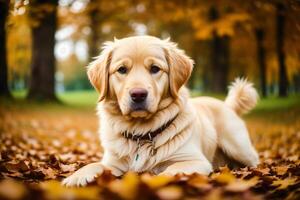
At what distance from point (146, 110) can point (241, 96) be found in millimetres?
2465

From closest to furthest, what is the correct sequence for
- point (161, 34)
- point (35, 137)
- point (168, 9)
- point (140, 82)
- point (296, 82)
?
1. point (140, 82)
2. point (35, 137)
3. point (168, 9)
4. point (161, 34)
5. point (296, 82)

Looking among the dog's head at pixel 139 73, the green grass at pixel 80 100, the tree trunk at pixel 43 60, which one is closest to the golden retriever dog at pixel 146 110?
the dog's head at pixel 139 73

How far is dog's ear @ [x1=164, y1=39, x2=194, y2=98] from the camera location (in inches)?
182

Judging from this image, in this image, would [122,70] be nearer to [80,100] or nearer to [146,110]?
[146,110]

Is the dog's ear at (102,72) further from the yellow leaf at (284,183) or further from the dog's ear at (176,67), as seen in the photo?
the yellow leaf at (284,183)

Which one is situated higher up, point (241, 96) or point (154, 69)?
point (154, 69)

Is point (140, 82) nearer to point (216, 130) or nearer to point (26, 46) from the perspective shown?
point (216, 130)

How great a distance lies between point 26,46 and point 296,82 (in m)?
23.6

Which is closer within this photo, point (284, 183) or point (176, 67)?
point (284, 183)

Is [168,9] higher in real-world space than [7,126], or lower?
higher

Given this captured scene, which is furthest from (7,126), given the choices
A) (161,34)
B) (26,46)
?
(26,46)

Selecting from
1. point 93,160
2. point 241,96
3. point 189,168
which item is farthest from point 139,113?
point 241,96

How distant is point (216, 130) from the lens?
224 inches

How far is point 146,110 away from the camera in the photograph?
4.25 meters
